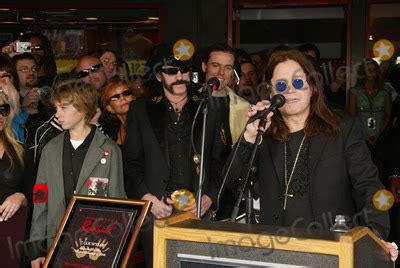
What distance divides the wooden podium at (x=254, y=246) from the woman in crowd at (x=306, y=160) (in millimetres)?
703

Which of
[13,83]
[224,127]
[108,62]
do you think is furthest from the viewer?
[108,62]

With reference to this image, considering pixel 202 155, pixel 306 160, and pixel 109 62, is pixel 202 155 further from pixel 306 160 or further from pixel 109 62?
pixel 109 62

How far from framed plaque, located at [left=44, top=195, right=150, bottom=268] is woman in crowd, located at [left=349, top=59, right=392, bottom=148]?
14.3 ft

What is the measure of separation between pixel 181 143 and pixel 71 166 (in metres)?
0.70

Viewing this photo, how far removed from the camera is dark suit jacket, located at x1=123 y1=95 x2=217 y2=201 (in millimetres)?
4590

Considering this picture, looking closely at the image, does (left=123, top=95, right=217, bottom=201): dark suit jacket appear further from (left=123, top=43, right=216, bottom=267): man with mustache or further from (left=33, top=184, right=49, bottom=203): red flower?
(left=33, top=184, right=49, bottom=203): red flower

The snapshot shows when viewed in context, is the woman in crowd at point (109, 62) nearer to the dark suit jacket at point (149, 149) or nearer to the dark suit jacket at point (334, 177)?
the dark suit jacket at point (149, 149)

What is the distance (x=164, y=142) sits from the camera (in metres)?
4.62

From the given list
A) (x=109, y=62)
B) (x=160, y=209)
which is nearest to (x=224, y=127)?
(x=160, y=209)

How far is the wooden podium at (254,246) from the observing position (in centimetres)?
234

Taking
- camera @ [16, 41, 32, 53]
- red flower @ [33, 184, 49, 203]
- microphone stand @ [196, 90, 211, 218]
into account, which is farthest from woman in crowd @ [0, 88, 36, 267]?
camera @ [16, 41, 32, 53]

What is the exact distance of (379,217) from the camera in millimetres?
3107

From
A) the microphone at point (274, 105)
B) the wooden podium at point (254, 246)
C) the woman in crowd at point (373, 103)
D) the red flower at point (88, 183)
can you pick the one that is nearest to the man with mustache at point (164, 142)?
the red flower at point (88, 183)

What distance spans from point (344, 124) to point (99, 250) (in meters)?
1.26
